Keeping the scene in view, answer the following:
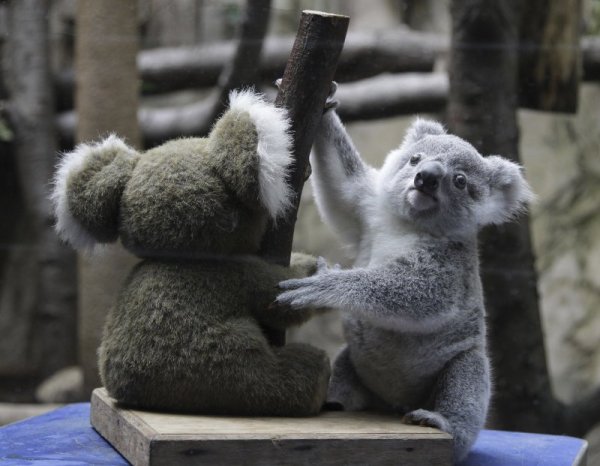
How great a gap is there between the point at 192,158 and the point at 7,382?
215 centimetres

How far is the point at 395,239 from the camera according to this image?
1952 mm

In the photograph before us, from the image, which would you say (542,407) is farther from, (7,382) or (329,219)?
(7,382)

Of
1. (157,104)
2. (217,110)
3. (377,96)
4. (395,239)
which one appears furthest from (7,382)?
(395,239)

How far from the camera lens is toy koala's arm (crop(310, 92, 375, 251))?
2.09m

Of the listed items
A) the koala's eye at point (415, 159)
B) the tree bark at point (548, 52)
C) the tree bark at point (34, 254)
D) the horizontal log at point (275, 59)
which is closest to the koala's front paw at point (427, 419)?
the koala's eye at point (415, 159)

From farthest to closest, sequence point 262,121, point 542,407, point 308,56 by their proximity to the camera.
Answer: point 542,407, point 308,56, point 262,121

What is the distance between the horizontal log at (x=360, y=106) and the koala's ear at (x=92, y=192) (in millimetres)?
849

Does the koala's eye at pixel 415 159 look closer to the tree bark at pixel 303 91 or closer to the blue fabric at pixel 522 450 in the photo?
the tree bark at pixel 303 91

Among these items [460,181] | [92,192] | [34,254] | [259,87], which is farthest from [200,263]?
[34,254]

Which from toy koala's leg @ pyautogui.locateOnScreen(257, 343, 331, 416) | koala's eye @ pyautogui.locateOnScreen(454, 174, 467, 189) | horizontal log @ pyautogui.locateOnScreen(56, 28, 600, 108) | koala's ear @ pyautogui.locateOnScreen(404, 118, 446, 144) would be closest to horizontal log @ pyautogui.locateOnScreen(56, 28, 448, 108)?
horizontal log @ pyautogui.locateOnScreen(56, 28, 600, 108)

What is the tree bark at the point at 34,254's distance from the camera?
10.8ft

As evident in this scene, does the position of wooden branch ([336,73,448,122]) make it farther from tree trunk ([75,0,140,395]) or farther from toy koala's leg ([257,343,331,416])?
toy koala's leg ([257,343,331,416])

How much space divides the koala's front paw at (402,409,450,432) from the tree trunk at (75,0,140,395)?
3.89 feet

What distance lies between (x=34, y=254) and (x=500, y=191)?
6.96 ft
